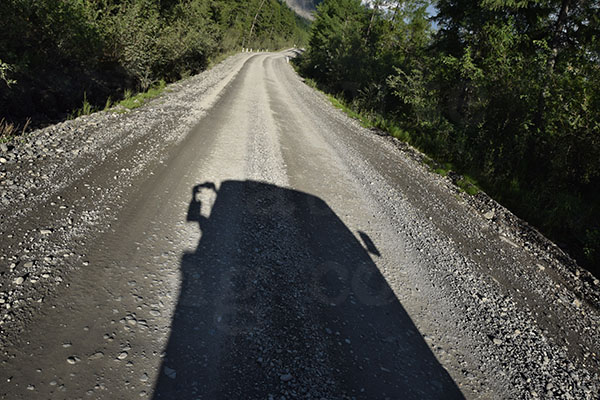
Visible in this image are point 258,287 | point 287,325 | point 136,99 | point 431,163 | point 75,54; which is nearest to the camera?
point 287,325

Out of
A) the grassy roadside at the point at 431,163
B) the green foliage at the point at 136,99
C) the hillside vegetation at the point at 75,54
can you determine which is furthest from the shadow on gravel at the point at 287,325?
the green foliage at the point at 136,99

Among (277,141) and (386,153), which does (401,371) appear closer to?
(277,141)

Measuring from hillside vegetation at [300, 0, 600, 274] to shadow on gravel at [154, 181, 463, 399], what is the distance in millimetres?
4487

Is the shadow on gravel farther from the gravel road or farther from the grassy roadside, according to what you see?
the grassy roadside

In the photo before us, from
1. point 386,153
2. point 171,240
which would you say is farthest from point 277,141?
point 171,240

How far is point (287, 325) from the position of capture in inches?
104

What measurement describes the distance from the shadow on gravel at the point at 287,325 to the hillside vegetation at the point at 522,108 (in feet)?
14.7

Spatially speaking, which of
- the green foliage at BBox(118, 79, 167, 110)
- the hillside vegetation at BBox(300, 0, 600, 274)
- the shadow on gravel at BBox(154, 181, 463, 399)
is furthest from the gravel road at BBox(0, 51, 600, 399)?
the green foliage at BBox(118, 79, 167, 110)

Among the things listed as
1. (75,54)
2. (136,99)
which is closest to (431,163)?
(136,99)

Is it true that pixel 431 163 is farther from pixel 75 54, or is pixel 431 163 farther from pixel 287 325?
pixel 75 54

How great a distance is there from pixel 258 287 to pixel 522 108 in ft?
29.0

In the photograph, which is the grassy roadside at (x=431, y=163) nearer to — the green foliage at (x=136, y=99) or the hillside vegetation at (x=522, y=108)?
the hillside vegetation at (x=522, y=108)

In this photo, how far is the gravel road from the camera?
217 centimetres

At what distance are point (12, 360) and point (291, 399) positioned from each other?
1918 mm
